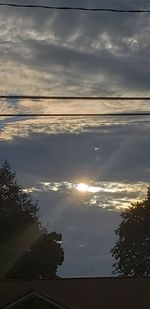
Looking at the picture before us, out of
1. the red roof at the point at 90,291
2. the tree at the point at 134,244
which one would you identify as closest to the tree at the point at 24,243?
the tree at the point at 134,244

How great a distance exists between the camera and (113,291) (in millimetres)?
40000

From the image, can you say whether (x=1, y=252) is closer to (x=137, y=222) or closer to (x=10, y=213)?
(x=10, y=213)

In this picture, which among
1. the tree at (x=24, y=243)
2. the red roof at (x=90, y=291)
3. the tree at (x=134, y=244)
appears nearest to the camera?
the red roof at (x=90, y=291)

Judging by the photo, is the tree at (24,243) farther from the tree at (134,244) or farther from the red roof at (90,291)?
the red roof at (90,291)

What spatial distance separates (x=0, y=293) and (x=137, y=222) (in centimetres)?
3929

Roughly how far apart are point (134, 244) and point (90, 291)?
3551 centimetres

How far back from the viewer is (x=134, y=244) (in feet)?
246

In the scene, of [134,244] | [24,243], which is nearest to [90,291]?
[24,243]

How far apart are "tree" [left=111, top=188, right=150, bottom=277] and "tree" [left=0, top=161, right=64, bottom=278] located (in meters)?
9.86

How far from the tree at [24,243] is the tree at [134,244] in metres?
9.86

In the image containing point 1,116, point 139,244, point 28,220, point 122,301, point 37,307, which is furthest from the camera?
point 139,244

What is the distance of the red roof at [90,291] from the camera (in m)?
39.4

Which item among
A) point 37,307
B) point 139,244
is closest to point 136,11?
point 37,307

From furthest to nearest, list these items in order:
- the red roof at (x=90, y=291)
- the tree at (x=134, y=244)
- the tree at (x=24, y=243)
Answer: the tree at (x=134, y=244), the tree at (x=24, y=243), the red roof at (x=90, y=291)
